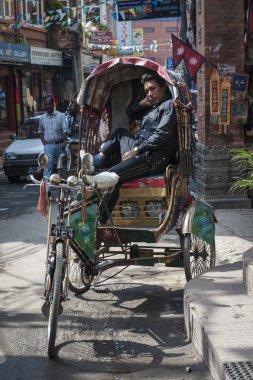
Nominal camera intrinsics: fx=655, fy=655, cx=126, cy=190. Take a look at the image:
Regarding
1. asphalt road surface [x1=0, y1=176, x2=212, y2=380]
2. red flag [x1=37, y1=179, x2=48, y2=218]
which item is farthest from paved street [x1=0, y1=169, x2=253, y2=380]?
red flag [x1=37, y1=179, x2=48, y2=218]

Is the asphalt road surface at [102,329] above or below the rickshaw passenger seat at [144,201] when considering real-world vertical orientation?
below

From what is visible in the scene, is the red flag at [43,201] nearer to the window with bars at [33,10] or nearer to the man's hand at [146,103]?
the man's hand at [146,103]

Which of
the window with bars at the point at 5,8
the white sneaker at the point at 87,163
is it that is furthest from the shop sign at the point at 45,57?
the white sneaker at the point at 87,163

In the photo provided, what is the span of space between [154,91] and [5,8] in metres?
23.5

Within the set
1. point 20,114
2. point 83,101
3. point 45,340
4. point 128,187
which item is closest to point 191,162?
point 128,187

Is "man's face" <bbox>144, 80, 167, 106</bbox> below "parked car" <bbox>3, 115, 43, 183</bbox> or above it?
above

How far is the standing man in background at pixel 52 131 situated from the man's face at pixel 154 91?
21.9 feet

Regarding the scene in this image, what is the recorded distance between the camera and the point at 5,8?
94.0 ft

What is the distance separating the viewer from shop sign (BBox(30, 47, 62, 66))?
96.8 feet

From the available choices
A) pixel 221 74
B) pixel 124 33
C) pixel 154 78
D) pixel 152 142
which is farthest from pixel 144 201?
pixel 124 33

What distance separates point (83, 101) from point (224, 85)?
14.1ft

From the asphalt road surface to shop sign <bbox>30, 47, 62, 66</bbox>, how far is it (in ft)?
73.2

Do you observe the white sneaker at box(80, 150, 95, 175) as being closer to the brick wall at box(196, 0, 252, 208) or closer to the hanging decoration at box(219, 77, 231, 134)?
the brick wall at box(196, 0, 252, 208)

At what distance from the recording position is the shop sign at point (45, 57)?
2951cm
